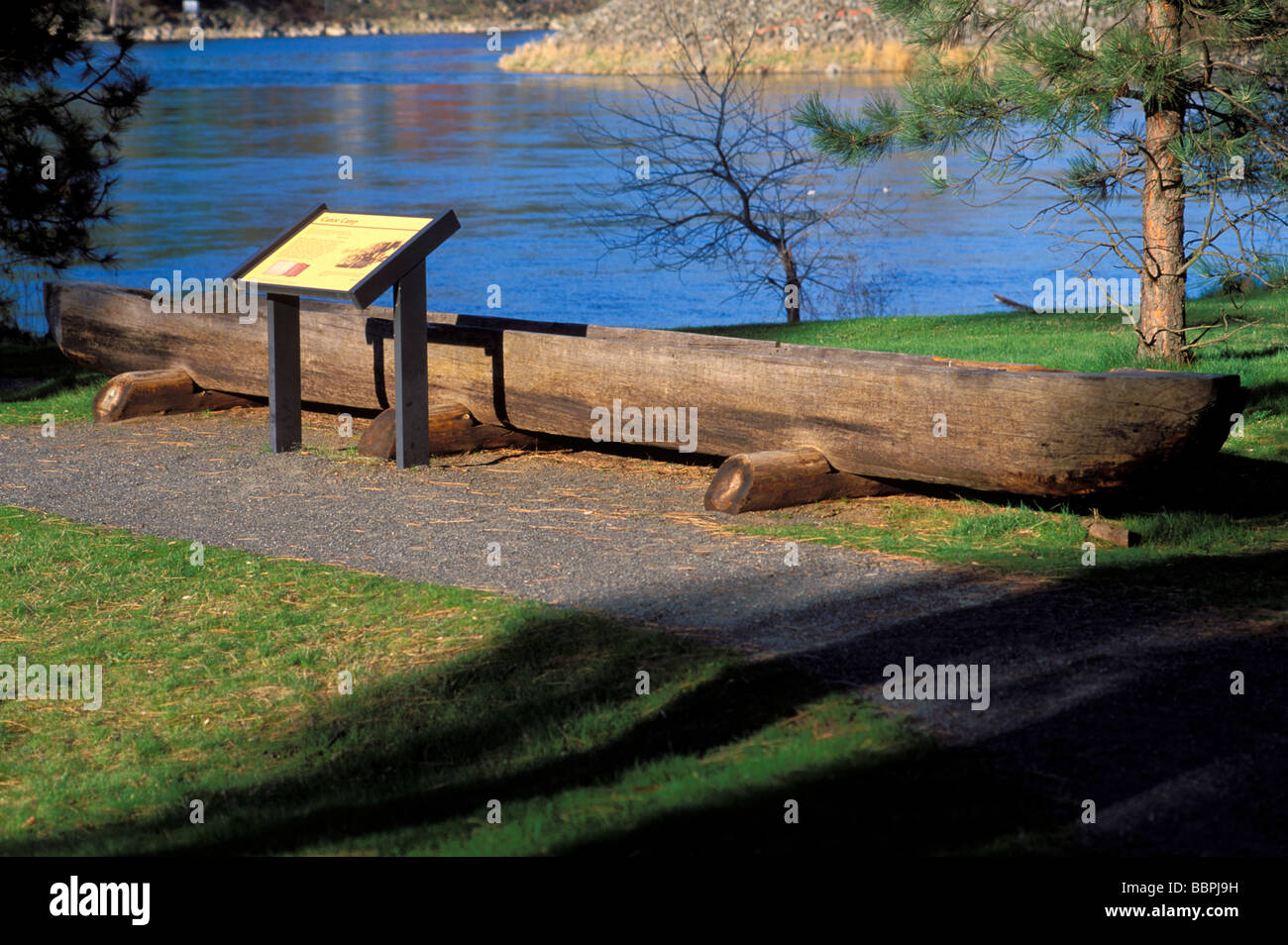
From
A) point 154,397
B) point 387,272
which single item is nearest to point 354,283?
point 387,272

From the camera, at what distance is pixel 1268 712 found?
397 cm

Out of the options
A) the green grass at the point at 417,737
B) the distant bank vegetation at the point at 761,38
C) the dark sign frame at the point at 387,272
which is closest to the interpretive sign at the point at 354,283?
the dark sign frame at the point at 387,272

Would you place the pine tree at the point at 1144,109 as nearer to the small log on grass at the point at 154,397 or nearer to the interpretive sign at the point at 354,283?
the interpretive sign at the point at 354,283

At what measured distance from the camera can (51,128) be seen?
11680 millimetres

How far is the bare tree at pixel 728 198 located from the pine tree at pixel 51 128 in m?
4.43

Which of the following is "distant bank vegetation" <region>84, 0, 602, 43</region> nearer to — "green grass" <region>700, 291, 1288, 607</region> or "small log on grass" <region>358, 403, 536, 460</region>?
"small log on grass" <region>358, 403, 536, 460</region>

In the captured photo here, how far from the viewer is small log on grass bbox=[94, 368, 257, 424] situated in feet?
29.5

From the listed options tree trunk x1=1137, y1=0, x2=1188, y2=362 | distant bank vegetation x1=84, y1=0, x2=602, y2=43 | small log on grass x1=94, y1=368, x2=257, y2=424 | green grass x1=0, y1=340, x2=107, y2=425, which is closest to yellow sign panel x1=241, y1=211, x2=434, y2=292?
small log on grass x1=94, y1=368, x2=257, y2=424

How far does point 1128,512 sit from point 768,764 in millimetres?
3367

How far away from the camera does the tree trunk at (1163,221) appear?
8.67 m

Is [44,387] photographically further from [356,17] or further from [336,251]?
[356,17]

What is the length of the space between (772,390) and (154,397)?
14.8ft

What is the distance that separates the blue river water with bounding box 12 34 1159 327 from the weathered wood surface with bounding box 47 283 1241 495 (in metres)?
4.90

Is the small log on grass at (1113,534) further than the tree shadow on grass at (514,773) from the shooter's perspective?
Yes
